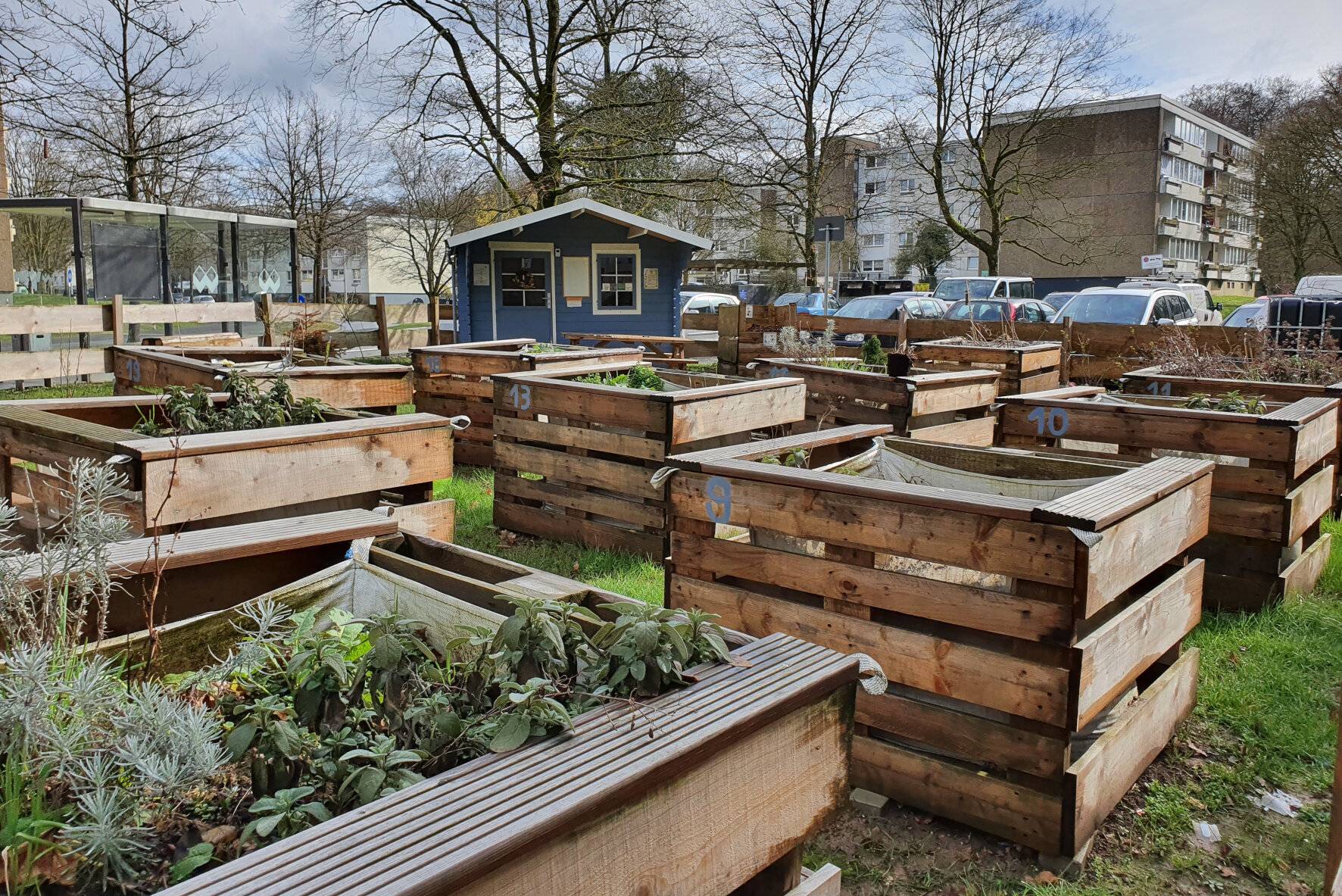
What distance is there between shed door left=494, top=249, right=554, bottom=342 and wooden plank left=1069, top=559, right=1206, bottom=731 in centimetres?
1682

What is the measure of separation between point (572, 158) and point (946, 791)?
20.3 meters

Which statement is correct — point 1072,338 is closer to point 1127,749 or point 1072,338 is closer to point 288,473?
point 1127,749

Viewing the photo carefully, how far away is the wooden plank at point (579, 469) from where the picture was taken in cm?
703

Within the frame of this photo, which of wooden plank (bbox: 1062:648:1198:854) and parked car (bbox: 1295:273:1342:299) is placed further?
parked car (bbox: 1295:273:1342:299)

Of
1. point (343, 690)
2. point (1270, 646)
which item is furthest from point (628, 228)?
point (343, 690)

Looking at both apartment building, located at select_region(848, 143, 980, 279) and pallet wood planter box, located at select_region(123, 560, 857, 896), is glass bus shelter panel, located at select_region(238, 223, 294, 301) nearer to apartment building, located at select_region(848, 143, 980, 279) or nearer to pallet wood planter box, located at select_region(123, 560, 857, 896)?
pallet wood planter box, located at select_region(123, 560, 857, 896)

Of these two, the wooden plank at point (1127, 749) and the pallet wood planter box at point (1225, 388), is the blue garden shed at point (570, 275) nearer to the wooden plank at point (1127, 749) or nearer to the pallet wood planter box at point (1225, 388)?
the pallet wood planter box at point (1225, 388)

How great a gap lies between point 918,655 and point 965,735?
322mm

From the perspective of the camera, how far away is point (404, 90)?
23.0 meters

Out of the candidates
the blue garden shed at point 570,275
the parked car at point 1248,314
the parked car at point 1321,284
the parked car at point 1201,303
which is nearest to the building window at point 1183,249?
the parked car at point 1201,303

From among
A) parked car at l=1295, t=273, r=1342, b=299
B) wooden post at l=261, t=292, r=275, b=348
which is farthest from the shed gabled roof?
parked car at l=1295, t=273, r=1342, b=299

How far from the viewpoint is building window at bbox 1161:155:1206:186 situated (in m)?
58.2

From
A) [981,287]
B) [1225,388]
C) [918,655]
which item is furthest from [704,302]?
[918,655]

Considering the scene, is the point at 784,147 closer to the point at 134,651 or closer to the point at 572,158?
the point at 572,158
